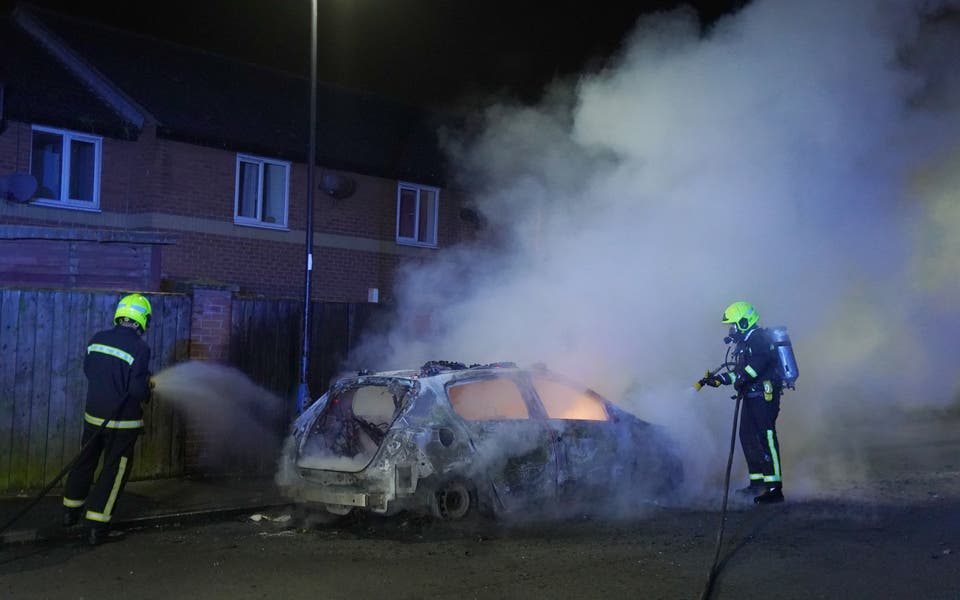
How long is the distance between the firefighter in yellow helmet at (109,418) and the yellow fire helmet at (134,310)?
0.16 meters

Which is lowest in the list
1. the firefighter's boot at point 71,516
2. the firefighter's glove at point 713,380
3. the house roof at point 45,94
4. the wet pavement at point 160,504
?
the wet pavement at point 160,504

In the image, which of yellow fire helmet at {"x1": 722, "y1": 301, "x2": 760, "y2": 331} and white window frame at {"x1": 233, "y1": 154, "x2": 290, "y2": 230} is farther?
white window frame at {"x1": 233, "y1": 154, "x2": 290, "y2": 230}

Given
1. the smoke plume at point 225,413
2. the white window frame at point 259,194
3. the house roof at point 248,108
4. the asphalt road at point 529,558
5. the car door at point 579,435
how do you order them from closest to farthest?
the asphalt road at point 529,558 < the car door at point 579,435 < the smoke plume at point 225,413 < the house roof at point 248,108 < the white window frame at point 259,194

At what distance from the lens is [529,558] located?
20.1 feet

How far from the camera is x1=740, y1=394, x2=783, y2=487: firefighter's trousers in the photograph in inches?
321

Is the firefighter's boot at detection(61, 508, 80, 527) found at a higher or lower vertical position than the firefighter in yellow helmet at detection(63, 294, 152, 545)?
lower

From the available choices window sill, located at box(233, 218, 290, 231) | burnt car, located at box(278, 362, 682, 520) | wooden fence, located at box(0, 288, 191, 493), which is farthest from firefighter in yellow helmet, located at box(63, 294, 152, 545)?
window sill, located at box(233, 218, 290, 231)

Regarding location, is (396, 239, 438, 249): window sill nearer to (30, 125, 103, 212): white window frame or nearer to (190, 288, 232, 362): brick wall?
(30, 125, 103, 212): white window frame

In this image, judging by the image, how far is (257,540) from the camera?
685cm

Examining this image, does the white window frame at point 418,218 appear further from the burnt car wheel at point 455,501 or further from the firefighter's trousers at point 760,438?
the burnt car wheel at point 455,501

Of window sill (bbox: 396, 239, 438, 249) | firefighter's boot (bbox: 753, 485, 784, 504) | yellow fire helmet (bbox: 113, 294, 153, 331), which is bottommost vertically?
firefighter's boot (bbox: 753, 485, 784, 504)

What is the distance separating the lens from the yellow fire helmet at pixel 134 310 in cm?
705

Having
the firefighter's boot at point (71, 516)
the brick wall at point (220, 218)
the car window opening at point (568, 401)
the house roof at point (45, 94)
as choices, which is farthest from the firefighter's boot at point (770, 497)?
the house roof at point (45, 94)

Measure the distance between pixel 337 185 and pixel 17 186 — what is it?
5.56 meters
